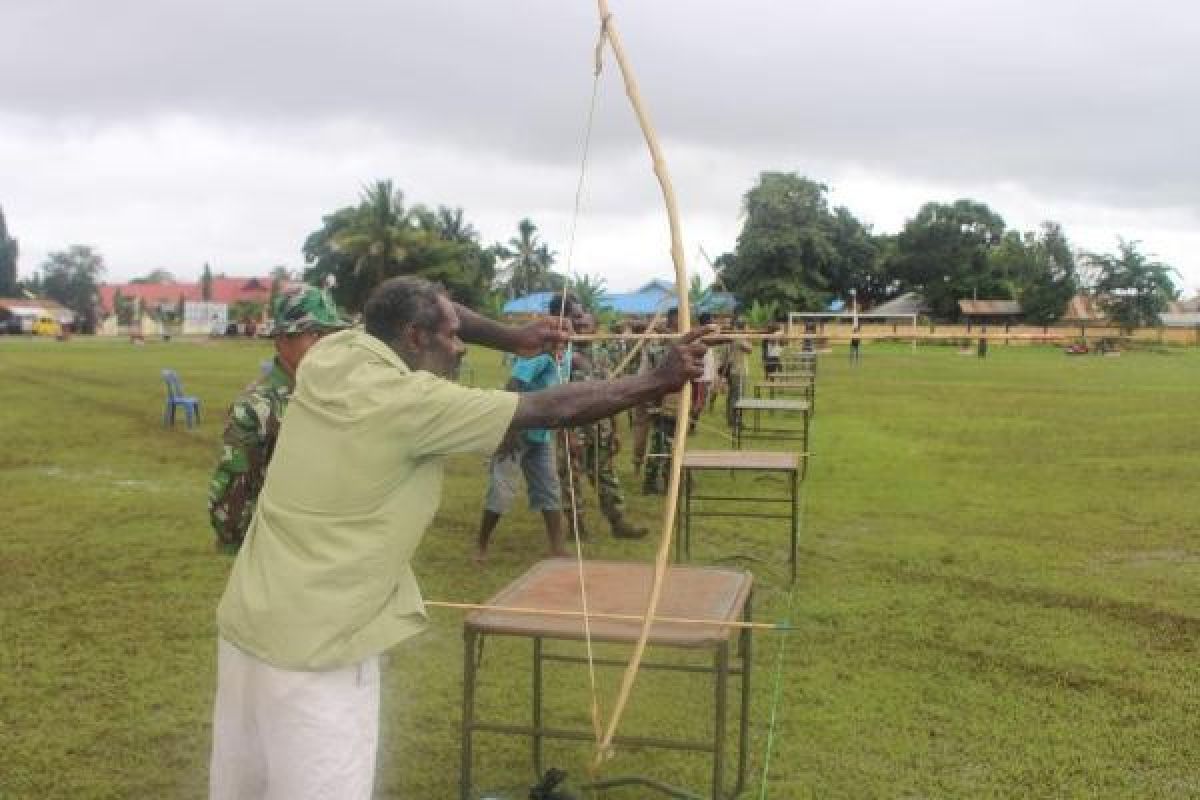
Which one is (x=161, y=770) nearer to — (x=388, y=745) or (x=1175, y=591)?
(x=388, y=745)

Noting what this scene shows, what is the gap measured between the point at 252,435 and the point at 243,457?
84 mm

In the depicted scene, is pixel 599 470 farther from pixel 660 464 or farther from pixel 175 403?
pixel 175 403

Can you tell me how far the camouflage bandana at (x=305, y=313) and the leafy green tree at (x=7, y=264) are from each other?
4681 inches

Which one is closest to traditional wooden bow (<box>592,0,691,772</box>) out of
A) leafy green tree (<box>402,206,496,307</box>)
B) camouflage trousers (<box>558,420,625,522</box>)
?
camouflage trousers (<box>558,420,625,522</box>)

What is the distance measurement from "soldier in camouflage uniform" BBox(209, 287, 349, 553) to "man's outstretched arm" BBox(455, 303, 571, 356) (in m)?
0.50

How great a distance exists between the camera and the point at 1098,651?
5.78 m

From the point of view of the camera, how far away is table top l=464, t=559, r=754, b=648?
10.9 ft

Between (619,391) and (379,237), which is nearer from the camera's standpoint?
(619,391)

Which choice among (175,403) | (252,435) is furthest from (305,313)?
(175,403)

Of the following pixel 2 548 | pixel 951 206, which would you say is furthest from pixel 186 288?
pixel 2 548

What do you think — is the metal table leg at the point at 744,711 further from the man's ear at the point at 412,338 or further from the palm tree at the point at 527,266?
the palm tree at the point at 527,266

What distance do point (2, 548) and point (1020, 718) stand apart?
22.7ft

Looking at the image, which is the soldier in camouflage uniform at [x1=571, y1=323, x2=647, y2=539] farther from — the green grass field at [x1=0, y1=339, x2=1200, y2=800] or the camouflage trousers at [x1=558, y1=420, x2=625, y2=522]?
the green grass field at [x1=0, y1=339, x2=1200, y2=800]

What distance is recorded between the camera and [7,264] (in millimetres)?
110625
